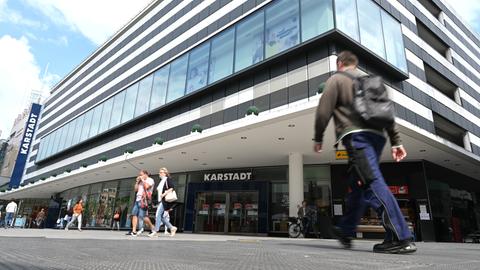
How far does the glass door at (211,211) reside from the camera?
1819cm

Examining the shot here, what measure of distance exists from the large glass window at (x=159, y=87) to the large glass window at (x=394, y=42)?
12.7 m

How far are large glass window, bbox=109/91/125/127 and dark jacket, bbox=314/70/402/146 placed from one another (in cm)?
2251

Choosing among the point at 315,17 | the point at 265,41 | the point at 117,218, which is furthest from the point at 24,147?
the point at 315,17

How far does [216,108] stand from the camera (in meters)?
15.9

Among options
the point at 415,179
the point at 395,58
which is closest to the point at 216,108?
the point at 395,58

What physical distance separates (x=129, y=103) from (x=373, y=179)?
22.4m

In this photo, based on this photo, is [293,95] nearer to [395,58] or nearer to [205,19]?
[395,58]

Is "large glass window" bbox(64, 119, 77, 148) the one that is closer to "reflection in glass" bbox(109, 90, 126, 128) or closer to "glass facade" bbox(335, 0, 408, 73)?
"reflection in glass" bbox(109, 90, 126, 128)

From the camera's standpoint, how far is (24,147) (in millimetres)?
42062

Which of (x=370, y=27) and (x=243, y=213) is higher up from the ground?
(x=370, y=27)

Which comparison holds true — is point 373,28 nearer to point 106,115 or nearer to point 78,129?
point 106,115

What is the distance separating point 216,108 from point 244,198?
573 cm

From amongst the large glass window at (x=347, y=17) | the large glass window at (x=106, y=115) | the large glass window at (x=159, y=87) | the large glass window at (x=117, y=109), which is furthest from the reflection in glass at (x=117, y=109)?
the large glass window at (x=347, y=17)

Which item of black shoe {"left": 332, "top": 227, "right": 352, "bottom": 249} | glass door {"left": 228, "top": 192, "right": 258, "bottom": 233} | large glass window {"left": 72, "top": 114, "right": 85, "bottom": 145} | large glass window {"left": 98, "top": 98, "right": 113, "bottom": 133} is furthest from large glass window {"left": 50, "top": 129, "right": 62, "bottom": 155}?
black shoe {"left": 332, "top": 227, "right": 352, "bottom": 249}
